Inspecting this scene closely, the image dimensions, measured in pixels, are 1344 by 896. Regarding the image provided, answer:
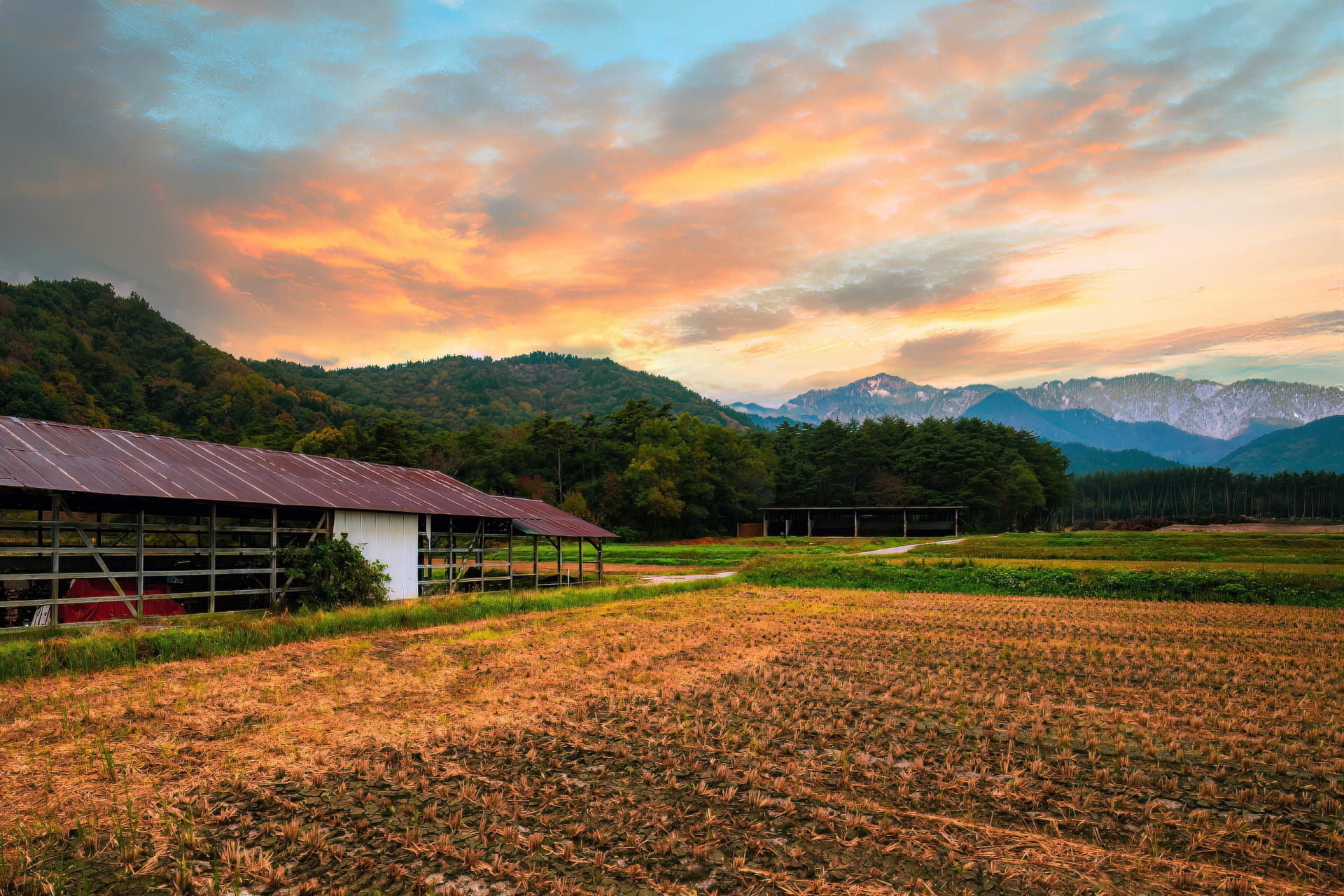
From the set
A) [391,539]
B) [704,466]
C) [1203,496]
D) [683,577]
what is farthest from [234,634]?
[1203,496]

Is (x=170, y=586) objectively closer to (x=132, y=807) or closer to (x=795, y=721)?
(x=132, y=807)

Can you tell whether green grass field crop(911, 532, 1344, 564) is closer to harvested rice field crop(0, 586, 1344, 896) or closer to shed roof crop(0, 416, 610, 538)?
harvested rice field crop(0, 586, 1344, 896)

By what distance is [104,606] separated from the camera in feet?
→ 46.4

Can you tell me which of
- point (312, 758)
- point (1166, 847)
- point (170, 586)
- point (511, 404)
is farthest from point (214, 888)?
point (511, 404)

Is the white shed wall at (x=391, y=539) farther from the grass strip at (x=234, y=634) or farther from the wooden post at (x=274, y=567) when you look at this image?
the grass strip at (x=234, y=634)

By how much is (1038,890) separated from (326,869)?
4.55 metres

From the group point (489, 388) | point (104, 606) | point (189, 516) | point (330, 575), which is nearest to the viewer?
point (104, 606)

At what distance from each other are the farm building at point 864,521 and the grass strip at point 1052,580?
38090 millimetres

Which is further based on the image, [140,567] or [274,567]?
[274,567]

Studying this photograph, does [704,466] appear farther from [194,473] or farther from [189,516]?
[194,473]

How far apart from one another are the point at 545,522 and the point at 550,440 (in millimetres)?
51497

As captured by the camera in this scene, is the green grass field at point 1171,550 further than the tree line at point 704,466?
No

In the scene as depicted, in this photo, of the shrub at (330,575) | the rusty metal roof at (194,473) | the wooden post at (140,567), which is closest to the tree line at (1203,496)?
the rusty metal roof at (194,473)

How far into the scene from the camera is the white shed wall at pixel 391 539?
18.0m
